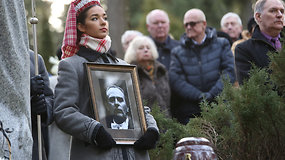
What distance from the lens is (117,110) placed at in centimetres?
539

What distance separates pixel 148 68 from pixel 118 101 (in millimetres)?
4145

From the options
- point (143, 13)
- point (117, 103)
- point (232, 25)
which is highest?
point (143, 13)

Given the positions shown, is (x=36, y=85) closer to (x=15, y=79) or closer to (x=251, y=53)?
(x=15, y=79)

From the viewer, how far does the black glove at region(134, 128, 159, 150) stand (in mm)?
5277

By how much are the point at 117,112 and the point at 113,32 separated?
433 inches

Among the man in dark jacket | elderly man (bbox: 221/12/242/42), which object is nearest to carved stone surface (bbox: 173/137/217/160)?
the man in dark jacket

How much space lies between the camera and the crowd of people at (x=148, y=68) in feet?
17.3

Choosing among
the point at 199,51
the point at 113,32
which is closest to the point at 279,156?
the point at 199,51

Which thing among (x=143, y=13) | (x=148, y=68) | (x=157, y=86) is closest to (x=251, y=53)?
(x=157, y=86)

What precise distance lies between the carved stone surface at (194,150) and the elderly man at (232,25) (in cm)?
666

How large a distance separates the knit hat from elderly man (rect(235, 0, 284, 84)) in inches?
91.1

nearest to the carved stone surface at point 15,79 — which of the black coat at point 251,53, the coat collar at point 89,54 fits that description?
the coat collar at point 89,54

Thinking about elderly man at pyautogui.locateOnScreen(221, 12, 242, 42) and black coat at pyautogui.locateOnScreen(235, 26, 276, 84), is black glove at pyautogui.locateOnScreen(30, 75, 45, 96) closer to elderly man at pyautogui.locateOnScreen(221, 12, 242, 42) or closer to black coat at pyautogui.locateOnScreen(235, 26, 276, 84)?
black coat at pyautogui.locateOnScreen(235, 26, 276, 84)

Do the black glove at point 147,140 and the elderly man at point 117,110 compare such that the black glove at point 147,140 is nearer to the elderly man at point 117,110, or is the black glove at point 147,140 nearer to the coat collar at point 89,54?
the elderly man at point 117,110
